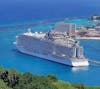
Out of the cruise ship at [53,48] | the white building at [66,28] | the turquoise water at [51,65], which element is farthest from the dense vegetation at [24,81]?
the white building at [66,28]

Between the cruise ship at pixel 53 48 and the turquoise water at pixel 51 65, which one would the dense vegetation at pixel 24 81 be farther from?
the cruise ship at pixel 53 48

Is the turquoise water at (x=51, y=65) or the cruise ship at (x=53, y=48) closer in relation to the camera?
the turquoise water at (x=51, y=65)

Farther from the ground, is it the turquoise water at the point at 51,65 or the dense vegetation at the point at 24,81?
the dense vegetation at the point at 24,81

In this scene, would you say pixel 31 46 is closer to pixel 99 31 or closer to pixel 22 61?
pixel 22 61

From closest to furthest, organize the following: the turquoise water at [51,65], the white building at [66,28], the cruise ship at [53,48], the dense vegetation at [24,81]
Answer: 1. the dense vegetation at [24,81]
2. the turquoise water at [51,65]
3. the cruise ship at [53,48]
4. the white building at [66,28]

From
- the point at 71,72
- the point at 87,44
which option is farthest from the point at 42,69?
the point at 87,44

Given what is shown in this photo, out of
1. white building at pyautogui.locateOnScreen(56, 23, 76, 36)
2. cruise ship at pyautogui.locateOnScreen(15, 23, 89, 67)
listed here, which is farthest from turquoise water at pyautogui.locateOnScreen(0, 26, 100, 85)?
white building at pyautogui.locateOnScreen(56, 23, 76, 36)
